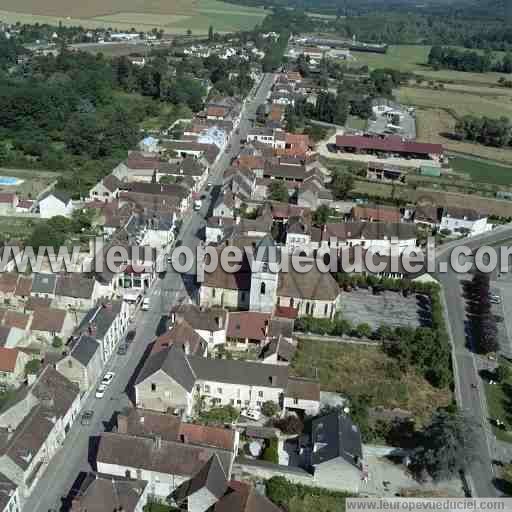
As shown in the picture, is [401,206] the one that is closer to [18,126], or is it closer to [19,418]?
[19,418]

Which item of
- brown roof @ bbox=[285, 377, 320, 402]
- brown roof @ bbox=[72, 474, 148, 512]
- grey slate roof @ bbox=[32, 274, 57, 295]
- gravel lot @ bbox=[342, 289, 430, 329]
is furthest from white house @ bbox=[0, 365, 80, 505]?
gravel lot @ bbox=[342, 289, 430, 329]

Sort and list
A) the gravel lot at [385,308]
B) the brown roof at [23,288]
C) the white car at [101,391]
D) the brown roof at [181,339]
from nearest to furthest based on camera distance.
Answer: the white car at [101,391] < the brown roof at [181,339] < the brown roof at [23,288] < the gravel lot at [385,308]

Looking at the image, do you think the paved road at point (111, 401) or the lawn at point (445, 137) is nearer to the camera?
the paved road at point (111, 401)

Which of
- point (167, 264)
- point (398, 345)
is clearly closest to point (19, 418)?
point (167, 264)

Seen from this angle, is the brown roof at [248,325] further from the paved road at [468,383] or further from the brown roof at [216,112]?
the brown roof at [216,112]

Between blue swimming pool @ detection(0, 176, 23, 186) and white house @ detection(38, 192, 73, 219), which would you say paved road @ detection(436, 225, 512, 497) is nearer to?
white house @ detection(38, 192, 73, 219)

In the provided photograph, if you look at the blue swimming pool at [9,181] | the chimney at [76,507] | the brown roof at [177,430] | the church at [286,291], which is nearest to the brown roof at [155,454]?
the brown roof at [177,430]

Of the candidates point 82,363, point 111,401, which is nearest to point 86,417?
point 111,401

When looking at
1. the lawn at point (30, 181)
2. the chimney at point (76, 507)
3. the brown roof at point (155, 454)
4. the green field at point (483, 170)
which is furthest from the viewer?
the green field at point (483, 170)
